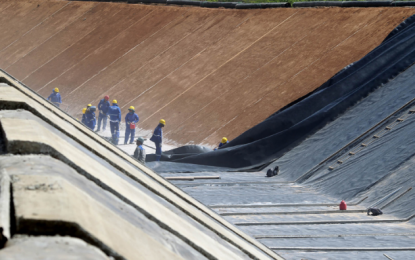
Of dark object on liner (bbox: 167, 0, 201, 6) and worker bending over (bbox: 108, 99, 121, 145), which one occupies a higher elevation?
dark object on liner (bbox: 167, 0, 201, 6)

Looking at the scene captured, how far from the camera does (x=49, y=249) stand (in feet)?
4.06

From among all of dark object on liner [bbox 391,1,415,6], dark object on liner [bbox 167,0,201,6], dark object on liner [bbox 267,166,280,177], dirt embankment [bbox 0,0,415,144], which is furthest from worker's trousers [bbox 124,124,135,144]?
dark object on liner [bbox 391,1,415,6]

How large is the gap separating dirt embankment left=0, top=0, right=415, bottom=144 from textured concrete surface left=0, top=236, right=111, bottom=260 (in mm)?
18351

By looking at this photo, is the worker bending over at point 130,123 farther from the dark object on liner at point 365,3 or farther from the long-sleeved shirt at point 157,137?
the dark object on liner at point 365,3

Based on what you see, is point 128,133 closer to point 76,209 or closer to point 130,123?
point 130,123

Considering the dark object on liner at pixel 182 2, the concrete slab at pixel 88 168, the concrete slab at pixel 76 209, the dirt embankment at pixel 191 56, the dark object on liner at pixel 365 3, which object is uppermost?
the dark object on liner at pixel 365 3

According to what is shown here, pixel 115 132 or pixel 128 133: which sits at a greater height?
pixel 128 133

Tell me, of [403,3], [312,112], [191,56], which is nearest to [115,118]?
[191,56]

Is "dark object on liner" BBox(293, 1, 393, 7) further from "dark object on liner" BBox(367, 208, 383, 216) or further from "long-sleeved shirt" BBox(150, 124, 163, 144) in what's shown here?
"dark object on liner" BBox(367, 208, 383, 216)

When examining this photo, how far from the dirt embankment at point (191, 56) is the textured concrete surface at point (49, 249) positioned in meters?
18.4

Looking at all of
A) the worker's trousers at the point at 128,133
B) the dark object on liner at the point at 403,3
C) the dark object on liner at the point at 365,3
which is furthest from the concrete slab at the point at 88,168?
the dark object on liner at the point at 365,3

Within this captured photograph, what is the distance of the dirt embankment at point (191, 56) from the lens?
20.9m

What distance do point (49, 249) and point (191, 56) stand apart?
24919 millimetres

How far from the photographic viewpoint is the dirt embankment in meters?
20.9
